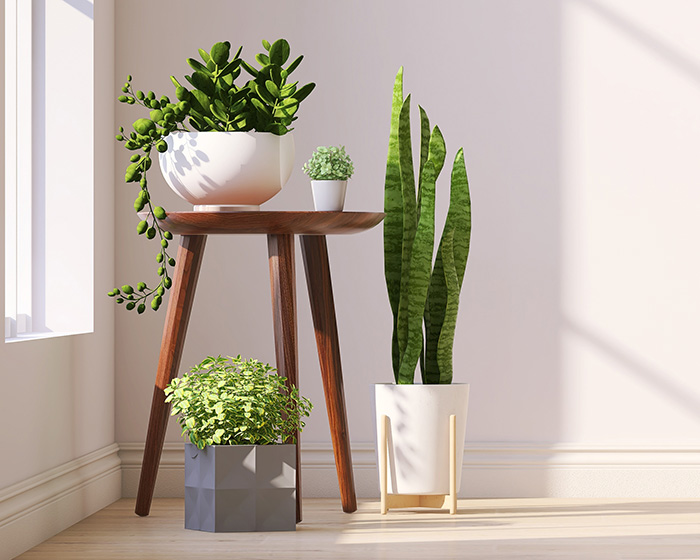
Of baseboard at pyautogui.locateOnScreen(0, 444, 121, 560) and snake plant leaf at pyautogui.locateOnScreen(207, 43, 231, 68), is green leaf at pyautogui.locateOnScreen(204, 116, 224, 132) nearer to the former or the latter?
snake plant leaf at pyautogui.locateOnScreen(207, 43, 231, 68)

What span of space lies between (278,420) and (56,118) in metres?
1.04

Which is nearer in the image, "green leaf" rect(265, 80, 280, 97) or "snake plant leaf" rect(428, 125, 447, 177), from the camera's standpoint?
"green leaf" rect(265, 80, 280, 97)

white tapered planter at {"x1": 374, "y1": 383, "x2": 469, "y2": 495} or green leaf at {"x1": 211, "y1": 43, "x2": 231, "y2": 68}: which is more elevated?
green leaf at {"x1": 211, "y1": 43, "x2": 231, "y2": 68}

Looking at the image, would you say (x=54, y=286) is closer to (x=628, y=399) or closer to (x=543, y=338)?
(x=543, y=338)

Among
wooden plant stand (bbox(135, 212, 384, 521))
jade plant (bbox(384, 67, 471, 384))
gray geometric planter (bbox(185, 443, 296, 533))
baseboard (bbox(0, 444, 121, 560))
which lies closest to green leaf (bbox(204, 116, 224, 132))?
wooden plant stand (bbox(135, 212, 384, 521))

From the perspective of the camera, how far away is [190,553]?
6.30ft

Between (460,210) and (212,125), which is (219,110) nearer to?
(212,125)

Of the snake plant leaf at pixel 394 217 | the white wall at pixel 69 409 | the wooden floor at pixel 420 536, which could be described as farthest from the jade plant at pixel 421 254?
the white wall at pixel 69 409

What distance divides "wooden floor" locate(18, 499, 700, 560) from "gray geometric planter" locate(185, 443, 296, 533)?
3cm

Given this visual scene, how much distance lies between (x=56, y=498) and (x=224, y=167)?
863mm

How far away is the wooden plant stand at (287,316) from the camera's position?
2195 millimetres

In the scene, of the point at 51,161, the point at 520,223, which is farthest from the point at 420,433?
the point at 51,161

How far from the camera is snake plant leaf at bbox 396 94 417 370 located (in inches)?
91.4

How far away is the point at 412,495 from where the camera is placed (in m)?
2.37
